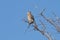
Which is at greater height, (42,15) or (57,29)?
(42,15)

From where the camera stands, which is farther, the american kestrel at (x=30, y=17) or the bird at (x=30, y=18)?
the american kestrel at (x=30, y=17)

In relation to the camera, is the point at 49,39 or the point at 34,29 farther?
the point at 49,39

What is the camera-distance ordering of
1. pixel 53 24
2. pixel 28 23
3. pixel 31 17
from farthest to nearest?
1. pixel 53 24
2. pixel 31 17
3. pixel 28 23

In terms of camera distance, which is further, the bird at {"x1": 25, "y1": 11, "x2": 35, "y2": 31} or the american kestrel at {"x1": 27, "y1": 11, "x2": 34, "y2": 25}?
the american kestrel at {"x1": 27, "y1": 11, "x2": 34, "y2": 25}

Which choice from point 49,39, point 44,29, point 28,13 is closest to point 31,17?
point 28,13

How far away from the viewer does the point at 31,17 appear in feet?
21.0

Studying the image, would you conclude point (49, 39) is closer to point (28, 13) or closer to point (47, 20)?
point (47, 20)

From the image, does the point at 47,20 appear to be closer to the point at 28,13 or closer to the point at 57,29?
the point at 57,29

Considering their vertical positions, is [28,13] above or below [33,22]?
above

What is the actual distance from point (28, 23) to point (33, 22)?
0.26 metres

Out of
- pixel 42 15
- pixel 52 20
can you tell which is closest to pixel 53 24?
pixel 52 20

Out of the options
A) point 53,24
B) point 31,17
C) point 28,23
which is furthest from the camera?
point 53,24

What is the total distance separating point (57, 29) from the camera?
694cm

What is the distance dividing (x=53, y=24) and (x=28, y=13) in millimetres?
1260
